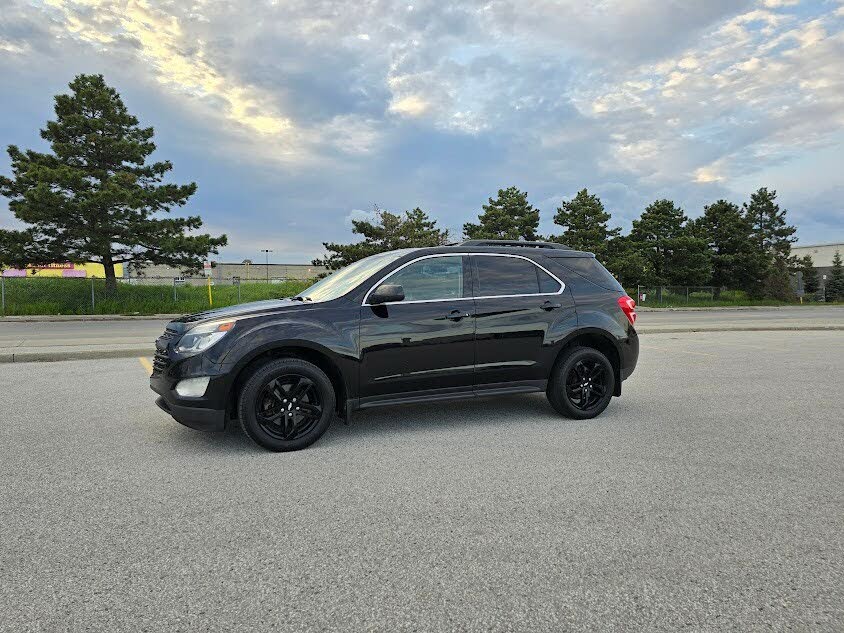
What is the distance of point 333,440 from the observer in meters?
4.99

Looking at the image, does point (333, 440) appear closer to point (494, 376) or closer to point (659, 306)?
point (494, 376)

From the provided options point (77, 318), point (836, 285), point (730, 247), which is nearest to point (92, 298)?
point (77, 318)

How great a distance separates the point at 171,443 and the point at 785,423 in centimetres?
585

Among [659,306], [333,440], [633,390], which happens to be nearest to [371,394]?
[333,440]

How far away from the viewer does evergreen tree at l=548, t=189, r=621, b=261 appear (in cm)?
4197

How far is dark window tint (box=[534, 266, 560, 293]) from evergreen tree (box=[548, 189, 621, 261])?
1464 inches

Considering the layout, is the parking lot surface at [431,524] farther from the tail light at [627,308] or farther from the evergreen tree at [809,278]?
the evergreen tree at [809,278]

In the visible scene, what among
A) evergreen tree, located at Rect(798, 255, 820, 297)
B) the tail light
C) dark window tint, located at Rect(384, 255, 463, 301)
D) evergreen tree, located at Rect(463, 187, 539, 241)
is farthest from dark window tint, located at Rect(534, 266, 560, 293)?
evergreen tree, located at Rect(798, 255, 820, 297)

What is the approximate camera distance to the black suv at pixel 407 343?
460 centimetres

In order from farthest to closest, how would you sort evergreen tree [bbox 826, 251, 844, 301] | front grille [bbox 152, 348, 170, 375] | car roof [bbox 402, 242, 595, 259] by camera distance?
evergreen tree [bbox 826, 251, 844, 301] → car roof [bbox 402, 242, 595, 259] → front grille [bbox 152, 348, 170, 375]

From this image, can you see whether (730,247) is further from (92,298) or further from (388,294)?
(388,294)

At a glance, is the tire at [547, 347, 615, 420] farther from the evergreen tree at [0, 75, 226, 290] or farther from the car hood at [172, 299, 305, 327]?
the evergreen tree at [0, 75, 226, 290]

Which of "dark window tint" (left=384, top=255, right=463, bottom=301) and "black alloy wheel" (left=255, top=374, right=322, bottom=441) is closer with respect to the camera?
"black alloy wheel" (left=255, top=374, right=322, bottom=441)

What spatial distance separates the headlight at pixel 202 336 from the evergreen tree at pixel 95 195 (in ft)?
76.7
